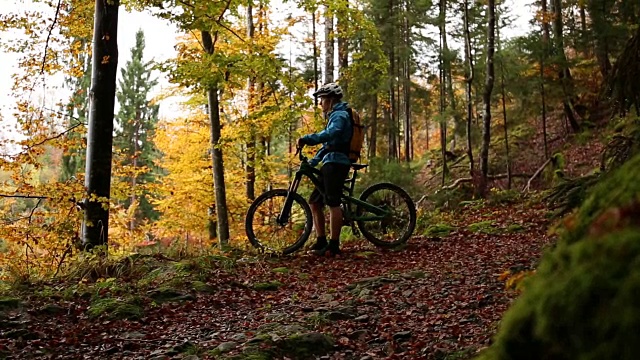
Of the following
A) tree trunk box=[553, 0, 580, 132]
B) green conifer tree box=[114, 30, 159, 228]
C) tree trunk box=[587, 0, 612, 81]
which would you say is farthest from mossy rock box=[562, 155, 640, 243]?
green conifer tree box=[114, 30, 159, 228]

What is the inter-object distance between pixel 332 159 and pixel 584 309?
6.48m

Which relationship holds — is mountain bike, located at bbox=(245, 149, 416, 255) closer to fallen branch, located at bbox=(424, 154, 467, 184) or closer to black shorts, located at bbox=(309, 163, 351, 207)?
black shorts, located at bbox=(309, 163, 351, 207)

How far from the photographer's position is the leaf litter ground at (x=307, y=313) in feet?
12.7

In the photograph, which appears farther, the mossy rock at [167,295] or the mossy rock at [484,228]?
the mossy rock at [484,228]

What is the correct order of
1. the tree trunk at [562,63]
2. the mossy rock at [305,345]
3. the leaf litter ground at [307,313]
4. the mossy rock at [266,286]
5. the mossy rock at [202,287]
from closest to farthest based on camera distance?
the mossy rock at [305,345] → the leaf litter ground at [307,313] → the mossy rock at [202,287] → the mossy rock at [266,286] → the tree trunk at [562,63]

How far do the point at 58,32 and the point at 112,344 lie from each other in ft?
19.8

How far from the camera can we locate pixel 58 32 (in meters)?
8.26

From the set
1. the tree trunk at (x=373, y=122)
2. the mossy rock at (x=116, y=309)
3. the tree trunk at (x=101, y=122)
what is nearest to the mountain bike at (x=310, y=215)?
the tree trunk at (x=101, y=122)

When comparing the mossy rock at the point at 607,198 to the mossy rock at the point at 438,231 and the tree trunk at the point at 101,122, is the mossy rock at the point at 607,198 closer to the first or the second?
the tree trunk at the point at 101,122

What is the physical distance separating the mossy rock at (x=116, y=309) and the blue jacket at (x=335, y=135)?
3.28 m

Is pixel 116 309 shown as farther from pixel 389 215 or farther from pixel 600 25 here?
pixel 600 25

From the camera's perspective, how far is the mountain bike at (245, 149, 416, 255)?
7.71 m

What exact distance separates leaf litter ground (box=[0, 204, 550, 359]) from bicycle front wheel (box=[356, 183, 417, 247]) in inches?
38.5

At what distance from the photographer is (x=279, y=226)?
7.84m
